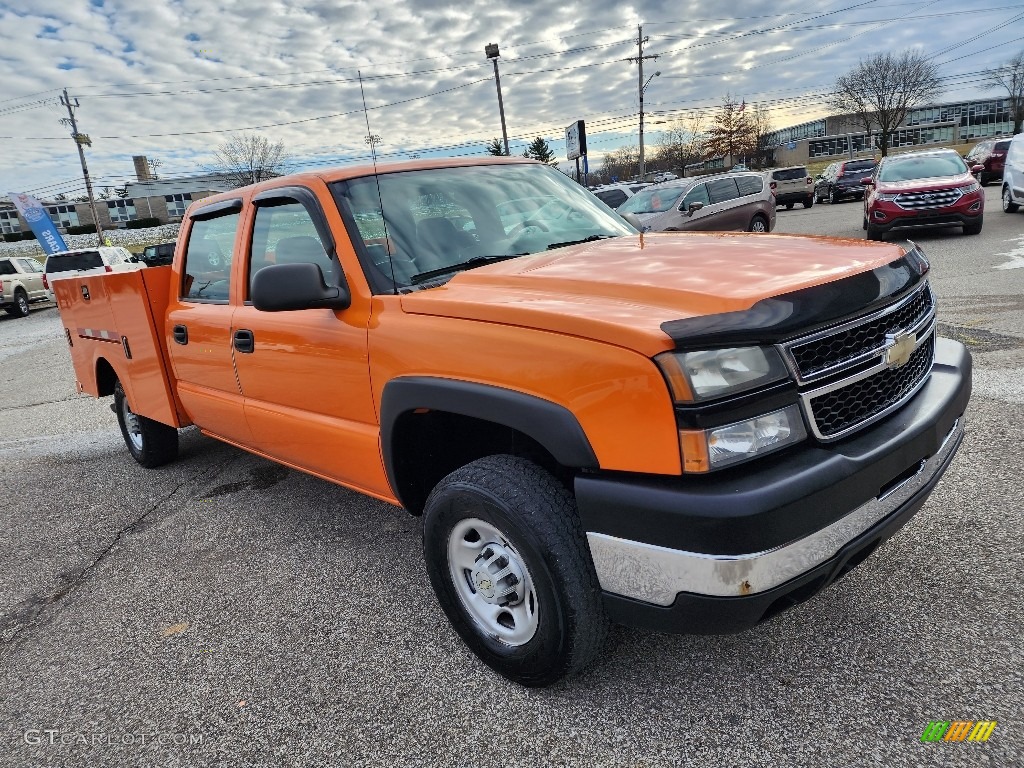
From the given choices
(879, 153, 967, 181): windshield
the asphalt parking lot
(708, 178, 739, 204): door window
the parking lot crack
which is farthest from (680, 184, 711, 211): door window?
the parking lot crack

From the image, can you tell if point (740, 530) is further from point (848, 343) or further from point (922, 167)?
point (922, 167)

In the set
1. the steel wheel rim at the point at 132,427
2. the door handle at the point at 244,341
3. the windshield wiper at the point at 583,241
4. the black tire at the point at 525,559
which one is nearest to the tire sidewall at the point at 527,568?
the black tire at the point at 525,559

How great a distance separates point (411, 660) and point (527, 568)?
80 centimetres

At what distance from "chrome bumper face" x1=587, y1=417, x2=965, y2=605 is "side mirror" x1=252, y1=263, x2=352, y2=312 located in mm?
1406

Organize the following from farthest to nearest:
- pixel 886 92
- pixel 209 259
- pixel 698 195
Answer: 1. pixel 886 92
2. pixel 698 195
3. pixel 209 259

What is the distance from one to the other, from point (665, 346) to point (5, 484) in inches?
223

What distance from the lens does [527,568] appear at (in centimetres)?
216

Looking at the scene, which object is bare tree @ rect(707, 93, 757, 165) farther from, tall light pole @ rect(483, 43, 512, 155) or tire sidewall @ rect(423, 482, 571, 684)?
tire sidewall @ rect(423, 482, 571, 684)

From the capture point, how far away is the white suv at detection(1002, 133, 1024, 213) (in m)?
14.2

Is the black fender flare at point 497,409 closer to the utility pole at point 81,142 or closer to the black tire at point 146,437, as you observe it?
the black tire at point 146,437

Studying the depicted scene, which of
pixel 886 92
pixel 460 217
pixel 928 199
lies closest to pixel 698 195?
pixel 928 199

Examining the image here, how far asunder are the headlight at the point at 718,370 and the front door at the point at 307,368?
1.36 meters

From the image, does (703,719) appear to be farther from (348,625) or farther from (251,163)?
(251,163)

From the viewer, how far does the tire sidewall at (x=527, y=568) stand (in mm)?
2098
